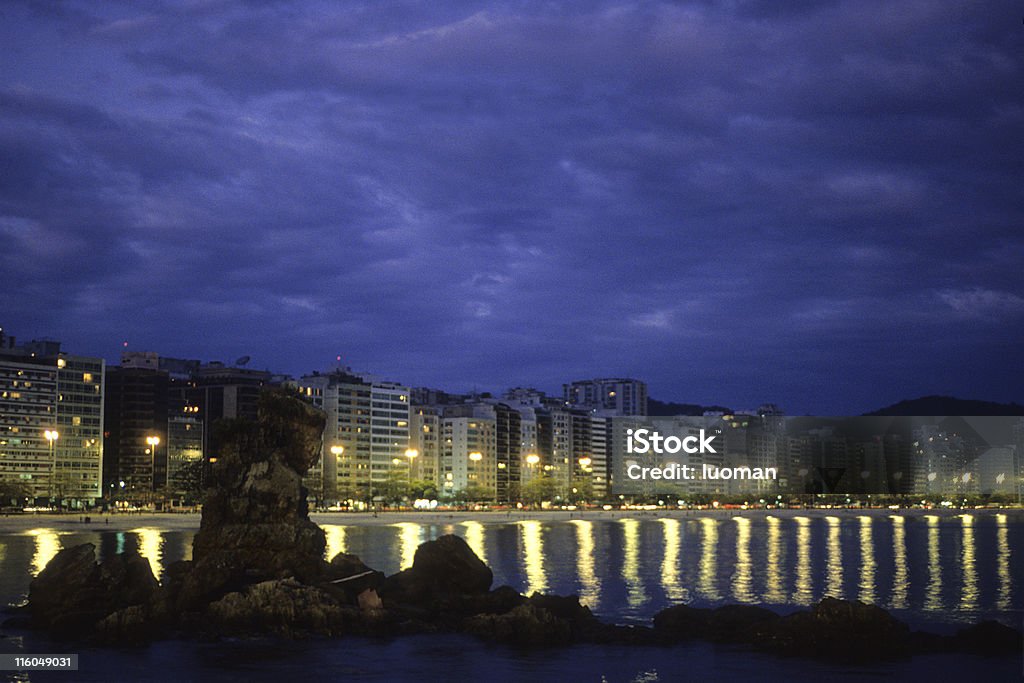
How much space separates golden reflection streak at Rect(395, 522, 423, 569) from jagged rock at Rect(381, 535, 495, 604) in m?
13.6

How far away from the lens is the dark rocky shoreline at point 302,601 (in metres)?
35.4

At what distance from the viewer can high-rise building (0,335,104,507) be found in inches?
6939

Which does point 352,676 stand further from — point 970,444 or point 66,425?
point 970,444

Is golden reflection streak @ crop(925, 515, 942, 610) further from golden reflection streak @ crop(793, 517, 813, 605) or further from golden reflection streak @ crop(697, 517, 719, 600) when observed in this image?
golden reflection streak @ crop(697, 517, 719, 600)

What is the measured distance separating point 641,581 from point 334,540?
4278cm

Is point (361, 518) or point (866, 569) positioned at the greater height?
point (361, 518)

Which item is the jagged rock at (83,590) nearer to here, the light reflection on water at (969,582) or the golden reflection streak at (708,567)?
the golden reflection streak at (708,567)

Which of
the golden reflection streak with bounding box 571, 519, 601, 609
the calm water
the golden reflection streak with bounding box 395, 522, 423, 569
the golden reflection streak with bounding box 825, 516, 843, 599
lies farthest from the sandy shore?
the golden reflection streak with bounding box 825, 516, 843, 599

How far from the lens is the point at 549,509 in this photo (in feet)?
654

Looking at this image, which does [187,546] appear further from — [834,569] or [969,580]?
[969,580]

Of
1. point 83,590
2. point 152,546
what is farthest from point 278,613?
point 152,546

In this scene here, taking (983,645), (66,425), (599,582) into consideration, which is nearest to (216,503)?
(599,582)

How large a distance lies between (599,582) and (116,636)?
28.5 m

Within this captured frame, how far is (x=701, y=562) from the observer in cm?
7400
